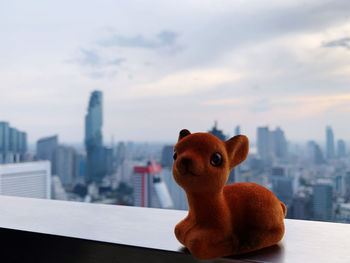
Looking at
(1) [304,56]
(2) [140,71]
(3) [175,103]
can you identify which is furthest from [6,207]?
(2) [140,71]

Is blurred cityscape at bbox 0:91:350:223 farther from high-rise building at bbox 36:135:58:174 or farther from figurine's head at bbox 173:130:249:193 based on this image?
figurine's head at bbox 173:130:249:193

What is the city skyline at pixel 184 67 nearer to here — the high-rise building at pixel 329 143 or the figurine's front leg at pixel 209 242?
the high-rise building at pixel 329 143

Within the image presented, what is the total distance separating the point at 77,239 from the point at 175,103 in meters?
2.67

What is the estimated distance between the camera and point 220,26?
112 inches

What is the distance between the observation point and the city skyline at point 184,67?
99.3 inches

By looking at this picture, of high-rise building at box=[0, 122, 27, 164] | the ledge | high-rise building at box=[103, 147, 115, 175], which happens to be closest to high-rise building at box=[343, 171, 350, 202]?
the ledge

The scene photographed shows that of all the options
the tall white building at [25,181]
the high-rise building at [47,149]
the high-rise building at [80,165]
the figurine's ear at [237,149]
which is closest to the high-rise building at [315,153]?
the figurine's ear at [237,149]

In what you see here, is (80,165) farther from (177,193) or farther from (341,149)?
(341,149)

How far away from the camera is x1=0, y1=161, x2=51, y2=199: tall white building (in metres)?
2.36

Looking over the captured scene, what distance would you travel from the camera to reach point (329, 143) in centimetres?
209

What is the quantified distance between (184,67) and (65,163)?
64.4 inches

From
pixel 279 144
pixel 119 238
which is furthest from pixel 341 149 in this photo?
pixel 119 238

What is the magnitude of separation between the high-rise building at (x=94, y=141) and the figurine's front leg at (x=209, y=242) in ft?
8.89

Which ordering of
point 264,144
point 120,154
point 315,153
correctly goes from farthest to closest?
1. point 120,154
2. point 264,144
3. point 315,153
